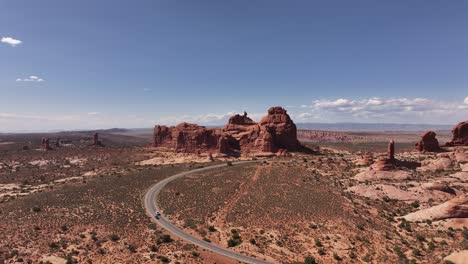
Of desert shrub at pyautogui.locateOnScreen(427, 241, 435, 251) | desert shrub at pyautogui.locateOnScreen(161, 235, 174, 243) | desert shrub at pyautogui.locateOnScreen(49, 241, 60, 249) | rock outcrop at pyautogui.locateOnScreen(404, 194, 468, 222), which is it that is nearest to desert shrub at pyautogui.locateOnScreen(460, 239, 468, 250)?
desert shrub at pyautogui.locateOnScreen(427, 241, 435, 251)

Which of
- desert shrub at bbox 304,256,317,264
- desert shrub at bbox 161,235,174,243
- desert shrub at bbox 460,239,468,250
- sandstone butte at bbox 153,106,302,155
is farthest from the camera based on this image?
sandstone butte at bbox 153,106,302,155

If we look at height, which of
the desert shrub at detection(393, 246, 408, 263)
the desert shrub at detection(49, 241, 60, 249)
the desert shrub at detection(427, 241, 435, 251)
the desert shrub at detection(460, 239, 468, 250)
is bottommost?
the desert shrub at detection(393, 246, 408, 263)

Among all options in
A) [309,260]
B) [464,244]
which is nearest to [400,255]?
[464,244]

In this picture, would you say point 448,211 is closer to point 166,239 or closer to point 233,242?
point 233,242

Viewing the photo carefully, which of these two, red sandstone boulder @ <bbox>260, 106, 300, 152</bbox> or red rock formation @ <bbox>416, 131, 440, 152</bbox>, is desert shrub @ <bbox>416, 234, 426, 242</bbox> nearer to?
red rock formation @ <bbox>416, 131, 440, 152</bbox>

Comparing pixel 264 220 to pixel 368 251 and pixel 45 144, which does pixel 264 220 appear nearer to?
pixel 368 251

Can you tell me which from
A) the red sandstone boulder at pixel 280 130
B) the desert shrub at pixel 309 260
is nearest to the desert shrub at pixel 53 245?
the desert shrub at pixel 309 260

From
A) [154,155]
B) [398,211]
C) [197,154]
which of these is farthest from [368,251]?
[154,155]
